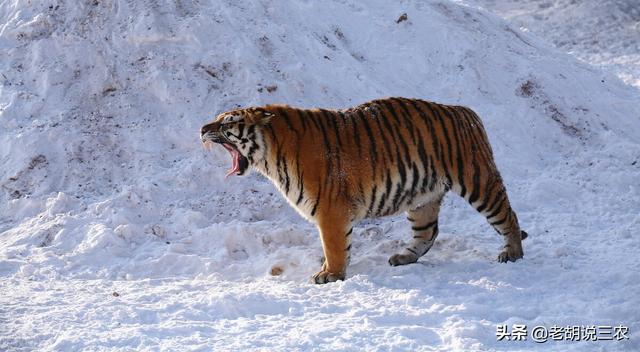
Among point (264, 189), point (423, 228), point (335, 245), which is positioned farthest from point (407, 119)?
point (264, 189)

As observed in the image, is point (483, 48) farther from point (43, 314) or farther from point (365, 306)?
point (43, 314)

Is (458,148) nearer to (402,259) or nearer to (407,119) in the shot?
(407,119)

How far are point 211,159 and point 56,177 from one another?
1.52 m

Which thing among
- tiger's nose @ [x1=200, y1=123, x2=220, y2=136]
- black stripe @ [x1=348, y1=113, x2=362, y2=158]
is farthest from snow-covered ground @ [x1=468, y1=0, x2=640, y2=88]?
tiger's nose @ [x1=200, y1=123, x2=220, y2=136]

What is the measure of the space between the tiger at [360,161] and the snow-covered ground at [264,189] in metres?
0.48

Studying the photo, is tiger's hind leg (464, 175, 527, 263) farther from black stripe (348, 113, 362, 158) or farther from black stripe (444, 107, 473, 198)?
black stripe (348, 113, 362, 158)

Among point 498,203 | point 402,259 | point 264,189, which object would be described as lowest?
point 402,259

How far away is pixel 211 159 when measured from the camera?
7.90m

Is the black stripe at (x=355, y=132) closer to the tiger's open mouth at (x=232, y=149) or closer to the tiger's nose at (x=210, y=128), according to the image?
the tiger's open mouth at (x=232, y=149)

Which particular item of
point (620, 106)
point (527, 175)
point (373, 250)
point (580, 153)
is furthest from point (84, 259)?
point (620, 106)

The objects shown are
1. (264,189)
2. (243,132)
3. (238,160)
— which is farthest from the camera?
(264,189)

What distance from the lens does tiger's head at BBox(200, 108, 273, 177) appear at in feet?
Result: 20.1

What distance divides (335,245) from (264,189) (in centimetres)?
181

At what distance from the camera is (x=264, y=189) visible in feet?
25.2
